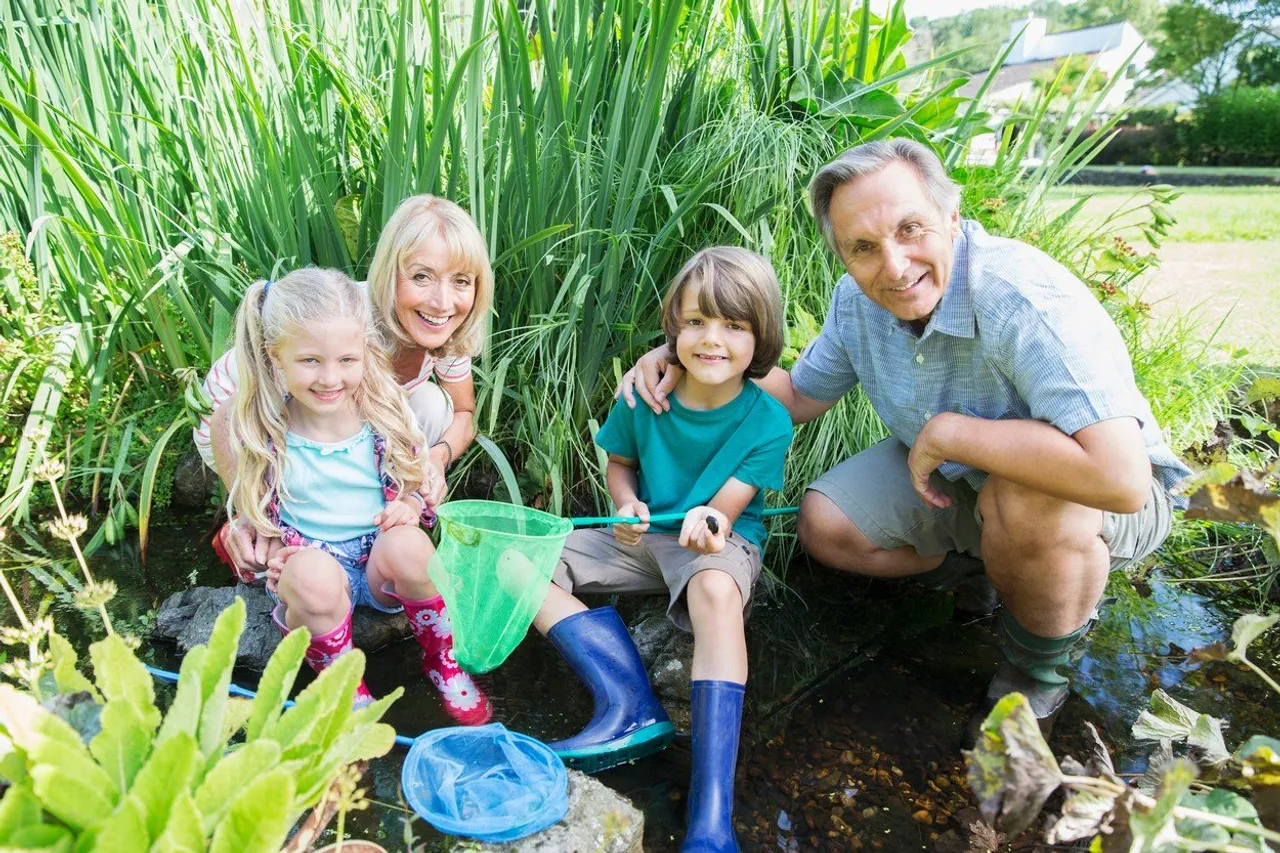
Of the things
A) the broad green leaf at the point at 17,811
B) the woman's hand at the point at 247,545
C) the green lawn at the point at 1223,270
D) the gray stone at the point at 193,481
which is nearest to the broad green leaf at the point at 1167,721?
the broad green leaf at the point at 17,811

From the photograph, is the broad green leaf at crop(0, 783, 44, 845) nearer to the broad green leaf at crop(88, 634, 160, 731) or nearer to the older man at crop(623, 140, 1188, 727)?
the broad green leaf at crop(88, 634, 160, 731)

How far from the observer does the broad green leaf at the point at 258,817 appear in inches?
31.1

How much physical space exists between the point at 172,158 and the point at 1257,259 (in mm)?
7810

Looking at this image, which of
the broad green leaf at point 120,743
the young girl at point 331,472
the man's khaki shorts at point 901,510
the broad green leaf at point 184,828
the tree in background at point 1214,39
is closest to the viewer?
the broad green leaf at point 184,828

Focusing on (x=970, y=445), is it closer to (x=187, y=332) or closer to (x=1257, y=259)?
(x=187, y=332)

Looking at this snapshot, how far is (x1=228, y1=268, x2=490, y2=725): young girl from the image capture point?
177cm

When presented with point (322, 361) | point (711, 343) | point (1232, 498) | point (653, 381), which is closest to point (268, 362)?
point (322, 361)

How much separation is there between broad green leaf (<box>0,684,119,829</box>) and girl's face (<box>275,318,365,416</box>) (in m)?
0.96

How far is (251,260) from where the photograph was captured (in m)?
2.37

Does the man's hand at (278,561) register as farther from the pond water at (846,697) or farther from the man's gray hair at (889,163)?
the man's gray hair at (889,163)

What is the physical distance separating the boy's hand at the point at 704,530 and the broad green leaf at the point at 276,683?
853mm

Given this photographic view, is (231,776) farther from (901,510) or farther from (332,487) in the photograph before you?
(901,510)

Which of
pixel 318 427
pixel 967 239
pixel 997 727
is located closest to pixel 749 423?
pixel 967 239

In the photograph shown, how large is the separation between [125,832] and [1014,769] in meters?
0.85
